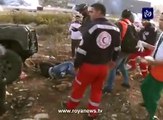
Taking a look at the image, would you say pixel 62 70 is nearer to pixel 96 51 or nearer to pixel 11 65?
pixel 11 65

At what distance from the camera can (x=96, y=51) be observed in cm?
469

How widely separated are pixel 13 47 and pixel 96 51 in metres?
2.12

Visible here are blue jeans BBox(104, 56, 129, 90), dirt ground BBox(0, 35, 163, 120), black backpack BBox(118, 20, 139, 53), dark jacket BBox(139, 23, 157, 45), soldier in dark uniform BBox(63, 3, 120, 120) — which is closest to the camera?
soldier in dark uniform BBox(63, 3, 120, 120)

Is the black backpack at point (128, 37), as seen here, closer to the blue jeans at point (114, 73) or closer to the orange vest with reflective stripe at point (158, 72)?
the blue jeans at point (114, 73)

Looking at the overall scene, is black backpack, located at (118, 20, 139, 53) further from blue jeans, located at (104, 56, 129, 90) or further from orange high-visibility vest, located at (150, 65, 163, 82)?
orange high-visibility vest, located at (150, 65, 163, 82)

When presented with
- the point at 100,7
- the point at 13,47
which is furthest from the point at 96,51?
the point at 13,47

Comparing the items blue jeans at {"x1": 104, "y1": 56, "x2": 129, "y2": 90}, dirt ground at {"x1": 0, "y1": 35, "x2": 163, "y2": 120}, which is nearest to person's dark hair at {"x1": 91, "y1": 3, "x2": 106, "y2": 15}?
blue jeans at {"x1": 104, "y1": 56, "x2": 129, "y2": 90}

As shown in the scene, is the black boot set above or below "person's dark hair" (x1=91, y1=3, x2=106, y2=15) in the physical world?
below

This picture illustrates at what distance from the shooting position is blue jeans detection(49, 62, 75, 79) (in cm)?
656

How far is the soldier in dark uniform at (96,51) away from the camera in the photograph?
4609mm

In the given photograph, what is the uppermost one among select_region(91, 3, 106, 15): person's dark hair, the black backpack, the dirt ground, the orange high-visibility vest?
select_region(91, 3, 106, 15): person's dark hair

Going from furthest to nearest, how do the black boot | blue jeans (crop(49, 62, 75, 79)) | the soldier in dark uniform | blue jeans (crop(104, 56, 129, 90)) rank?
1. the black boot
2. blue jeans (crop(49, 62, 75, 79))
3. blue jeans (crop(104, 56, 129, 90))
4. the soldier in dark uniform

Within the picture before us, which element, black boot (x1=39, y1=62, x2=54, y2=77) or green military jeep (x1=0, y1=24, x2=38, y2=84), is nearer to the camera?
green military jeep (x1=0, y1=24, x2=38, y2=84)

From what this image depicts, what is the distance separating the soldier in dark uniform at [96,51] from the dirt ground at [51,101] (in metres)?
0.75
